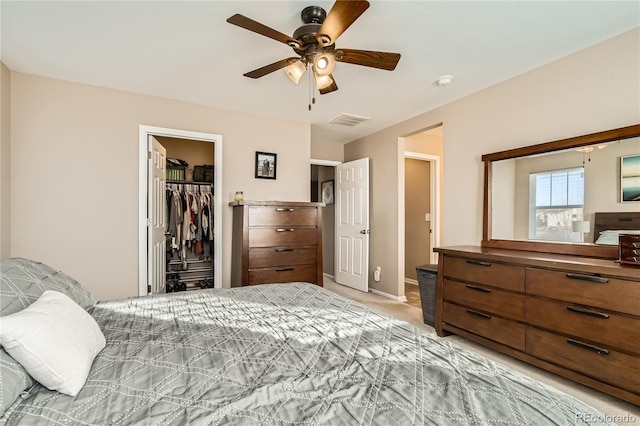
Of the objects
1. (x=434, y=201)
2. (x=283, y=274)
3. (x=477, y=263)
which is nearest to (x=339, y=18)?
(x=477, y=263)

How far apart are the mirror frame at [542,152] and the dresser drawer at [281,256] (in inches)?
71.7

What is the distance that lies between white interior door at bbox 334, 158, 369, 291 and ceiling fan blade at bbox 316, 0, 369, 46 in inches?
109

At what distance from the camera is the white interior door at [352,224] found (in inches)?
175

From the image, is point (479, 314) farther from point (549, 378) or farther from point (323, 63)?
point (323, 63)

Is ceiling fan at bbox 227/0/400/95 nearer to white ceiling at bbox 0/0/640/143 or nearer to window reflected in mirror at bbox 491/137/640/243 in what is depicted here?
white ceiling at bbox 0/0/640/143

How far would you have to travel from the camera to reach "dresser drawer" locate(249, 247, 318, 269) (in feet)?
10.6

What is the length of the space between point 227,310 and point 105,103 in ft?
9.23

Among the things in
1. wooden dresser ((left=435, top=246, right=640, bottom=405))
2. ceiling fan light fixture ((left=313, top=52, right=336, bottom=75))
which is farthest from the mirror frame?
ceiling fan light fixture ((left=313, top=52, right=336, bottom=75))

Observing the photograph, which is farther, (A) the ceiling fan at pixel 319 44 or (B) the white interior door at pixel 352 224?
(B) the white interior door at pixel 352 224

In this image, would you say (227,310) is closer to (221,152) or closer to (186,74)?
(186,74)

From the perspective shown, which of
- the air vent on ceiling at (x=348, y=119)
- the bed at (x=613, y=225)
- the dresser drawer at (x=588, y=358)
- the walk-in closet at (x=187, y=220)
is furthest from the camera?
the walk-in closet at (x=187, y=220)

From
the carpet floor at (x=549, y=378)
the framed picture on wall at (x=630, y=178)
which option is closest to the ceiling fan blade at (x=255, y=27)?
the framed picture on wall at (x=630, y=178)

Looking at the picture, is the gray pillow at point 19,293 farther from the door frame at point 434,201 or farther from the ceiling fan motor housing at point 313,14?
the door frame at point 434,201

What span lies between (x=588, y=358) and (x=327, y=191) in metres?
4.38
